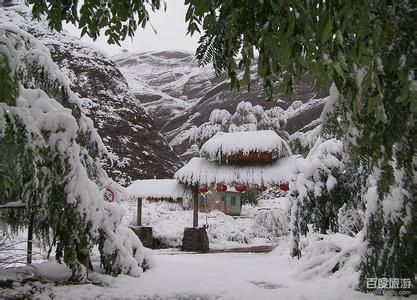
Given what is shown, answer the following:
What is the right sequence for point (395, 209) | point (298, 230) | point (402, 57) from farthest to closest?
point (298, 230) → point (395, 209) → point (402, 57)

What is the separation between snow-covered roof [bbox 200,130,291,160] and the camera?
12.2 m

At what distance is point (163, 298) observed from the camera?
4.51m

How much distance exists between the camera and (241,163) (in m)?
13.0

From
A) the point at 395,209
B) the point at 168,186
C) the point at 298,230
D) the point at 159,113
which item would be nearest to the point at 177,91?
the point at 159,113

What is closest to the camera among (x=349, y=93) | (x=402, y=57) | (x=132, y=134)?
(x=349, y=93)

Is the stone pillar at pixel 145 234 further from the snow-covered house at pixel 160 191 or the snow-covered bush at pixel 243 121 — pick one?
the snow-covered bush at pixel 243 121

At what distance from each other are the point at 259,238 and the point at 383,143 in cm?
1176

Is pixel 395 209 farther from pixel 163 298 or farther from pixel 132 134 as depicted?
pixel 132 134

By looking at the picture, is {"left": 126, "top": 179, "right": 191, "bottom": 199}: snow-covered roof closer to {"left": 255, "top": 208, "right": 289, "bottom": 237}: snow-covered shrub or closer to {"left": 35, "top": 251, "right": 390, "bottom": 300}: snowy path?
{"left": 255, "top": 208, "right": 289, "bottom": 237}: snow-covered shrub

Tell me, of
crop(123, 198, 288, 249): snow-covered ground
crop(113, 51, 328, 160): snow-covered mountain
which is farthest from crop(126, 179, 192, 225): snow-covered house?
crop(113, 51, 328, 160): snow-covered mountain

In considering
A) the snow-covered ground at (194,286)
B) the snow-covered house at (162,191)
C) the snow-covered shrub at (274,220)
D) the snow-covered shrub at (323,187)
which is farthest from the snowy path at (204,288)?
the snow-covered shrub at (274,220)

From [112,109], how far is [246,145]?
11.9 m

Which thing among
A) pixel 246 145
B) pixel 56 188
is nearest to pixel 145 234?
pixel 246 145

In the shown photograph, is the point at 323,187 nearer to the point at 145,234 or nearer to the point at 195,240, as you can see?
the point at 195,240
